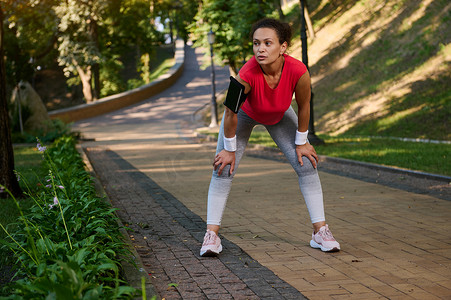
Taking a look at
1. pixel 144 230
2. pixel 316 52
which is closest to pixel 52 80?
pixel 316 52

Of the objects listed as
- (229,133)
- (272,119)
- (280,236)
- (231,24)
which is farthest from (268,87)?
(231,24)

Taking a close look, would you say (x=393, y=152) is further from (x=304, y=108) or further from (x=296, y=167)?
(x=304, y=108)

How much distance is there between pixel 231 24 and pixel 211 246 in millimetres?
26604

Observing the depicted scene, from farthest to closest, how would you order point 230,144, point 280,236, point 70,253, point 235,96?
point 280,236
point 230,144
point 235,96
point 70,253

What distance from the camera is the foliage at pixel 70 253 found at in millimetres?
3041

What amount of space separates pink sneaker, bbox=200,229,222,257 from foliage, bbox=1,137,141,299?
25.6 inches

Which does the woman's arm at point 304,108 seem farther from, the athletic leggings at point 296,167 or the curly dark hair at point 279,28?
the curly dark hair at point 279,28

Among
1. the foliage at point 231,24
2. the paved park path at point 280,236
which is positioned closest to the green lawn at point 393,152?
the paved park path at point 280,236

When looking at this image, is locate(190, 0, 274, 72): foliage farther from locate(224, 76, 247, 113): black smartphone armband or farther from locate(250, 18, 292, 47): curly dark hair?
locate(224, 76, 247, 113): black smartphone armband

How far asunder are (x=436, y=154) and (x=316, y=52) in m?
21.4

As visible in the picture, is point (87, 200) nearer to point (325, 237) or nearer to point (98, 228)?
point (98, 228)

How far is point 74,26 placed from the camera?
99.5ft

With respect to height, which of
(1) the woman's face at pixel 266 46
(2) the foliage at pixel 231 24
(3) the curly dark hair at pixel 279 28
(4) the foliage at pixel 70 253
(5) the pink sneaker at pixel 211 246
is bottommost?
(5) the pink sneaker at pixel 211 246

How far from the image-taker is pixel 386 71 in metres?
23.9
